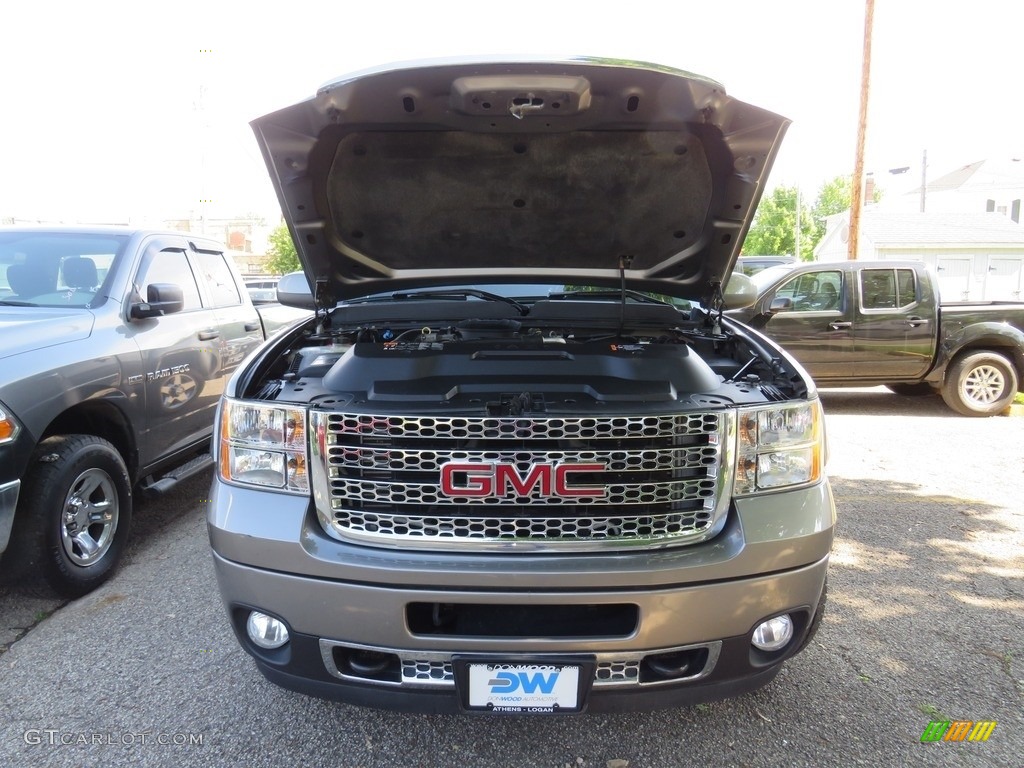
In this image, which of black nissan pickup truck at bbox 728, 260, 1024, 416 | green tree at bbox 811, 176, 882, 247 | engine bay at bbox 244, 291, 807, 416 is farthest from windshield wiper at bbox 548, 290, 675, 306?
green tree at bbox 811, 176, 882, 247

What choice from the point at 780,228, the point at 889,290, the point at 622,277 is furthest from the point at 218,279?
the point at 780,228

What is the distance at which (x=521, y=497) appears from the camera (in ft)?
6.42

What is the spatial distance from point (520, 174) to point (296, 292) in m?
1.34

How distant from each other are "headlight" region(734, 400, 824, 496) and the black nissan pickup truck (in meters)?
5.73

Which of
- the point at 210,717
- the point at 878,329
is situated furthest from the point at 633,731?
the point at 878,329

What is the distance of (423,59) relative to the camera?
2.15m

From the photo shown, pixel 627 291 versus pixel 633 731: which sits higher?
pixel 627 291

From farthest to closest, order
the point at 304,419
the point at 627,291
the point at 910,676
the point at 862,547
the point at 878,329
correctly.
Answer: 1. the point at 878,329
2. the point at 862,547
3. the point at 627,291
4. the point at 910,676
5. the point at 304,419

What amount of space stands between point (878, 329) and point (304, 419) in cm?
749

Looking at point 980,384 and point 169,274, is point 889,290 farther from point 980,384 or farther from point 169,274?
point 169,274

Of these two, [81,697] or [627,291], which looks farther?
[627,291]

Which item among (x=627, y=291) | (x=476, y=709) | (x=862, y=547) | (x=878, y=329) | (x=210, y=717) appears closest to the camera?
(x=476, y=709)

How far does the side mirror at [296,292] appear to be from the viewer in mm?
3340

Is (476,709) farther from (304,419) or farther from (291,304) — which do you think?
(291,304)
